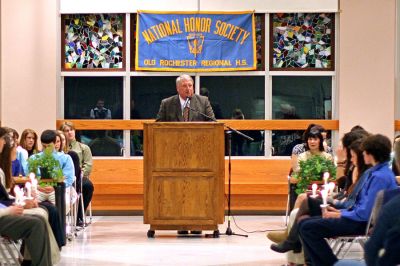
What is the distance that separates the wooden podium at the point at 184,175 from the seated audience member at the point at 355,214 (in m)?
3.19

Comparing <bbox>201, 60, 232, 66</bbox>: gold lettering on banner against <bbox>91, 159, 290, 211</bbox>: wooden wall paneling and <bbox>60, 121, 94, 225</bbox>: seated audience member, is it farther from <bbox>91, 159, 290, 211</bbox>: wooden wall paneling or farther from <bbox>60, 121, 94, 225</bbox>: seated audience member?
<bbox>60, 121, 94, 225</bbox>: seated audience member

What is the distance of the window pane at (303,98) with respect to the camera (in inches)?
566

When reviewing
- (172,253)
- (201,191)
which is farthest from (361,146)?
(201,191)

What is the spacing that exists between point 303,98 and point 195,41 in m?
1.87

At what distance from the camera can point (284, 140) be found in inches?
565

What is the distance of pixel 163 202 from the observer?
10.7 metres

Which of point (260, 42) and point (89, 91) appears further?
point (89, 91)

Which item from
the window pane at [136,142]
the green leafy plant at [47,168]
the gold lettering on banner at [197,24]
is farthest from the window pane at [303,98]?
the green leafy plant at [47,168]

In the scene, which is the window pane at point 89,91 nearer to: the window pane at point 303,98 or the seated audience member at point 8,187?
the window pane at point 303,98

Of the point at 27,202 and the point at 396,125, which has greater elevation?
the point at 396,125

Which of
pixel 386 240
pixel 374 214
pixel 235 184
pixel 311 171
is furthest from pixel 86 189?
pixel 386 240

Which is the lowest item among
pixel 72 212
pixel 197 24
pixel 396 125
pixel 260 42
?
pixel 72 212

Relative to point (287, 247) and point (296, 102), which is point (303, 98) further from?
point (287, 247)

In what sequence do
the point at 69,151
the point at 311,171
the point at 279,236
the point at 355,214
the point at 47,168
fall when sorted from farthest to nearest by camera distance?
the point at 69,151 → the point at 47,168 → the point at 311,171 → the point at 279,236 → the point at 355,214
